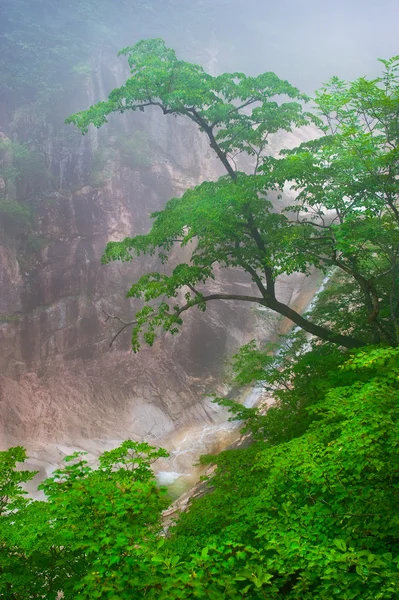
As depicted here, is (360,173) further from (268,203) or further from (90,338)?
(90,338)

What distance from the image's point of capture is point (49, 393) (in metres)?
19.9

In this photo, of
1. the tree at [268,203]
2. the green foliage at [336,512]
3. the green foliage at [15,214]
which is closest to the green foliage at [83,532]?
the green foliage at [336,512]

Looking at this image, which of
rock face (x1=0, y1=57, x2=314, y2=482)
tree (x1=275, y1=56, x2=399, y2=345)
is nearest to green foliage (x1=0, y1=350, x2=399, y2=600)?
tree (x1=275, y1=56, x2=399, y2=345)

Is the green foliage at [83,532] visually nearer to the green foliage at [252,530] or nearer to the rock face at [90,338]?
the green foliage at [252,530]

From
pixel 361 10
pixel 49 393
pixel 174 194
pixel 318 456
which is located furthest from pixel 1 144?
pixel 361 10

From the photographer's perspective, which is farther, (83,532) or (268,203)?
(268,203)

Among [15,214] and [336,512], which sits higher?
[15,214]

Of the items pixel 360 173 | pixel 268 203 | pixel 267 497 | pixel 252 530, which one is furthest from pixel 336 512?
pixel 268 203

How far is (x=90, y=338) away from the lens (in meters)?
22.3

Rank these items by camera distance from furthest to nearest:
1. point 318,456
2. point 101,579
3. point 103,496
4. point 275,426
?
point 275,426 → point 318,456 → point 103,496 → point 101,579

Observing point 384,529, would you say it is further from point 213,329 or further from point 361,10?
point 361,10

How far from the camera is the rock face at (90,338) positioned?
19250 mm

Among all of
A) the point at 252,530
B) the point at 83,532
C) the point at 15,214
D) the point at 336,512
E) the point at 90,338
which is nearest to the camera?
the point at 83,532

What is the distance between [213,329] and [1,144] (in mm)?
18087
